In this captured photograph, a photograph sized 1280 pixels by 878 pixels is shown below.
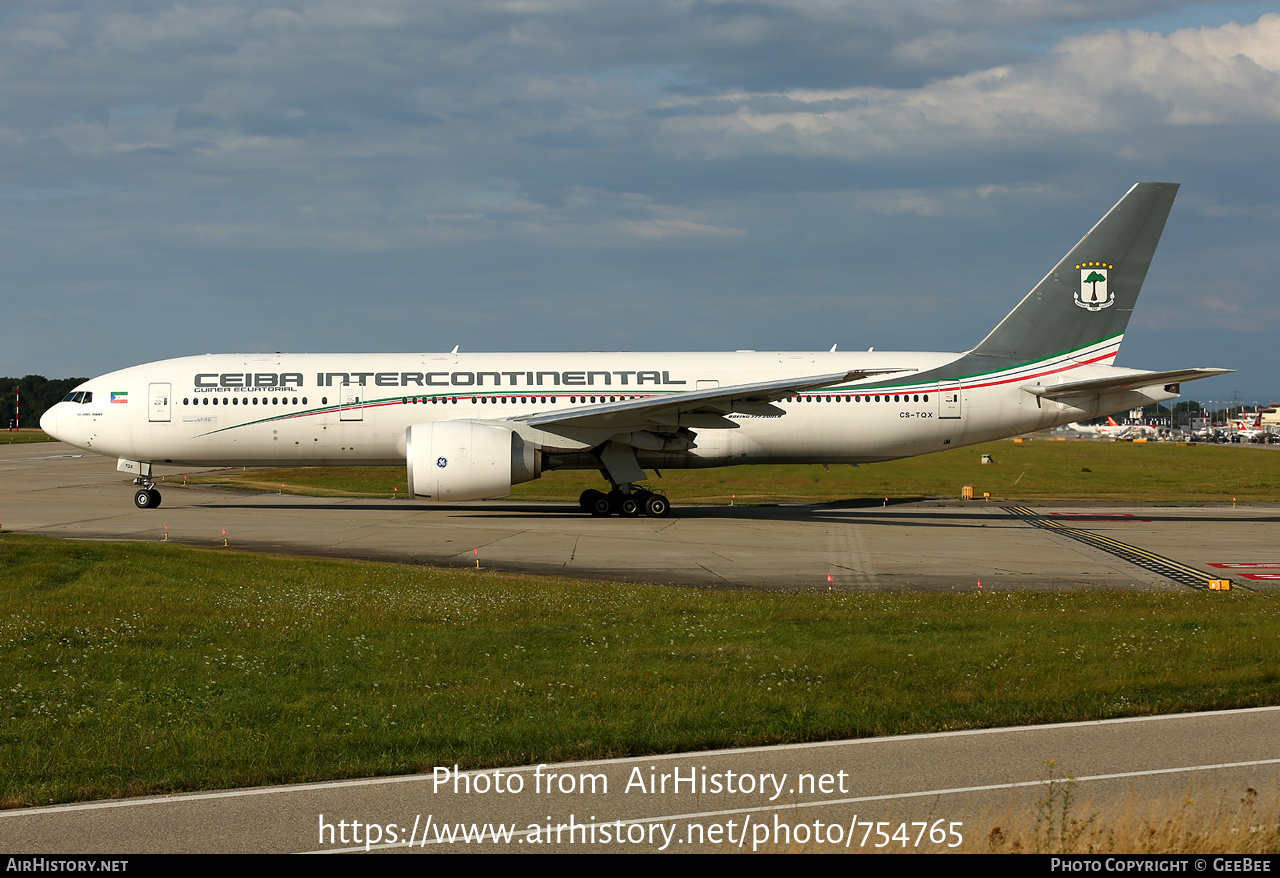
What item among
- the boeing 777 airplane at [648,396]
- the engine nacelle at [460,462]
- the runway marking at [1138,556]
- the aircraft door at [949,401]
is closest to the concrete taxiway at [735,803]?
the runway marking at [1138,556]

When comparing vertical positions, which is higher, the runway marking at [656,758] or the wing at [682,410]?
the wing at [682,410]

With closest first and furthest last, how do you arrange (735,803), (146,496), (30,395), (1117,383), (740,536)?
1. (735,803)
2. (740,536)
3. (1117,383)
4. (146,496)
5. (30,395)

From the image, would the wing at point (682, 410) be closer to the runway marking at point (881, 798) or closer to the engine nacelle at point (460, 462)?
the engine nacelle at point (460, 462)

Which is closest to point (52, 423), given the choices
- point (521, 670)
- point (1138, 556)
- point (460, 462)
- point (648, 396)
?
point (460, 462)

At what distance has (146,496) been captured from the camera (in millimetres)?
27812

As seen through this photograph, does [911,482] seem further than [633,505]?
Yes

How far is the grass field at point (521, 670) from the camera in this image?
7.11 m

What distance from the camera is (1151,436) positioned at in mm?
A: 122000

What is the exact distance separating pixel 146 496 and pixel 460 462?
1000 cm

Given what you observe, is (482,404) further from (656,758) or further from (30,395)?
(30,395)

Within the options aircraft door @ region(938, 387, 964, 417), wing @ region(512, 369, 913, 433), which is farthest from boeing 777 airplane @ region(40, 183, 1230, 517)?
wing @ region(512, 369, 913, 433)

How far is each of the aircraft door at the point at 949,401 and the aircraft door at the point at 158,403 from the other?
20.4 m
